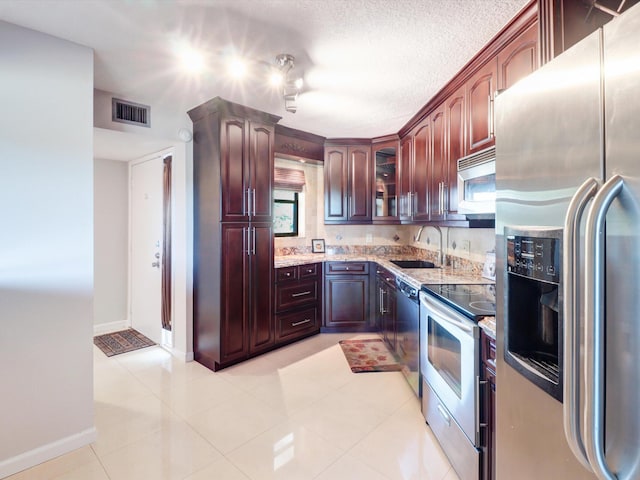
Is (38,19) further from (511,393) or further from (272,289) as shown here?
(511,393)

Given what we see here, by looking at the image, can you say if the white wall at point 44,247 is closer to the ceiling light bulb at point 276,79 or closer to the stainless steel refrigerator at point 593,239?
the ceiling light bulb at point 276,79

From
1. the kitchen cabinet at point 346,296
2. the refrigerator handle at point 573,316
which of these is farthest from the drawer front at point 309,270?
the refrigerator handle at point 573,316

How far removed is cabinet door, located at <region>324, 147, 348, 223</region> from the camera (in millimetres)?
3986

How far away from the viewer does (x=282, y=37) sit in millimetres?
1833

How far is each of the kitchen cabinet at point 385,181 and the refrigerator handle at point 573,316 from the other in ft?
10.1

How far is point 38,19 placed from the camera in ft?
5.53

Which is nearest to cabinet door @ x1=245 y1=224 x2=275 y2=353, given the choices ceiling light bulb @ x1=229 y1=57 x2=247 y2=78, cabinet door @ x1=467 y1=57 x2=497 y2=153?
ceiling light bulb @ x1=229 y1=57 x2=247 y2=78

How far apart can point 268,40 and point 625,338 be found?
79.5 inches

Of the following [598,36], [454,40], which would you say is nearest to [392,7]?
[454,40]

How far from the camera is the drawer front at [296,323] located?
341 centimetres

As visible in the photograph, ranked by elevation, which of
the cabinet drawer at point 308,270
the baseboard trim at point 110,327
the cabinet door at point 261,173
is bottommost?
the baseboard trim at point 110,327

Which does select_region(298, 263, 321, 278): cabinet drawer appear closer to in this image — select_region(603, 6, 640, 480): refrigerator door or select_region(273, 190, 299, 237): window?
select_region(273, 190, 299, 237): window

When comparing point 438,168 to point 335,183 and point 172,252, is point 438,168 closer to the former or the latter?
point 335,183

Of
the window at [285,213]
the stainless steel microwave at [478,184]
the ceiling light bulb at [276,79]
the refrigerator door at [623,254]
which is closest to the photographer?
the refrigerator door at [623,254]
